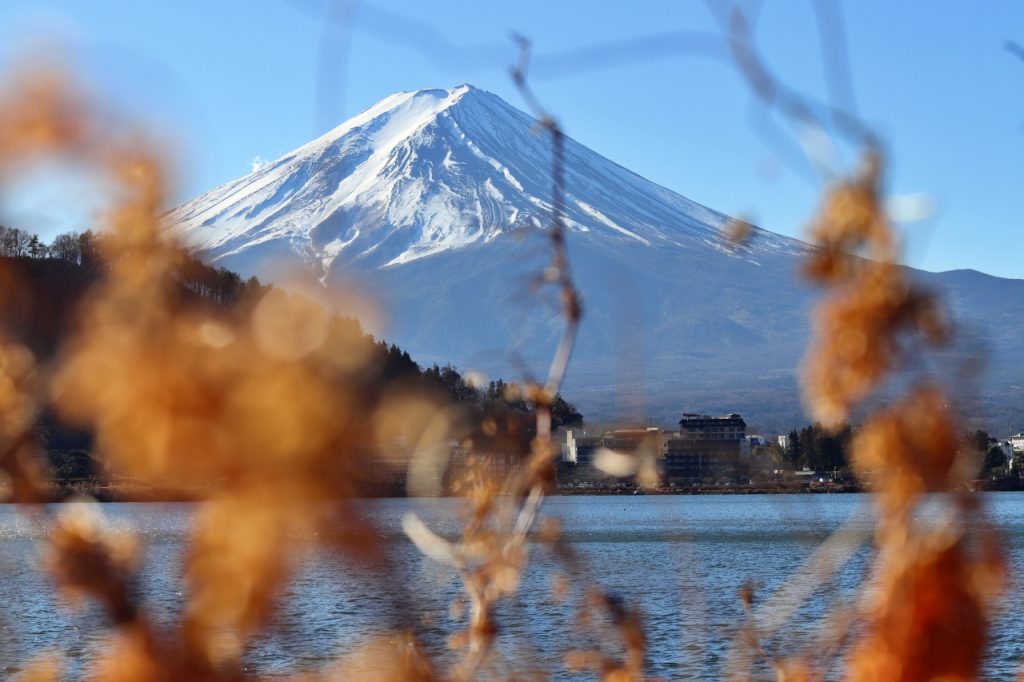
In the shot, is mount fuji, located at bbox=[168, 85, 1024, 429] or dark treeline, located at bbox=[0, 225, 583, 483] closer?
dark treeline, located at bbox=[0, 225, 583, 483]

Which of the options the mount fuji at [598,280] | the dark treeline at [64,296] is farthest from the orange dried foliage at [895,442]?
the mount fuji at [598,280]

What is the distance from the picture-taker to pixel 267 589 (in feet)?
2.98

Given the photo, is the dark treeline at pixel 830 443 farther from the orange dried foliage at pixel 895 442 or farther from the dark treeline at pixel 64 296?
the dark treeline at pixel 64 296

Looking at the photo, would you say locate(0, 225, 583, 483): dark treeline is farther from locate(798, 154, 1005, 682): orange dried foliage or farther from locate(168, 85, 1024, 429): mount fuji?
locate(168, 85, 1024, 429): mount fuji

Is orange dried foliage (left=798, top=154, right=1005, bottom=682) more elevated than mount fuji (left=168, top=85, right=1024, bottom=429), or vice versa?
mount fuji (left=168, top=85, right=1024, bottom=429)

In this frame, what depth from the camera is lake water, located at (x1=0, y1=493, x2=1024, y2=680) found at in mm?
1121

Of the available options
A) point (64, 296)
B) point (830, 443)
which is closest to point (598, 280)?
point (830, 443)

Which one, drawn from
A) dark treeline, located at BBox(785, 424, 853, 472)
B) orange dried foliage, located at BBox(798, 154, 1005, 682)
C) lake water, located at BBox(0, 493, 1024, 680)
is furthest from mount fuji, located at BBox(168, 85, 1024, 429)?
orange dried foliage, located at BBox(798, 154, 1005, 682)

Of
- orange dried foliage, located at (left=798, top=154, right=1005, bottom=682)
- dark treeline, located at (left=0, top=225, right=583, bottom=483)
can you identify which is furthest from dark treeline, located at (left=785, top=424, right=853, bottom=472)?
dark treeline, located at (left=0, top=225, right=583, bottom=483)

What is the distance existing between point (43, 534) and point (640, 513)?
82.6 meters

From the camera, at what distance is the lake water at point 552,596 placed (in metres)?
1.12

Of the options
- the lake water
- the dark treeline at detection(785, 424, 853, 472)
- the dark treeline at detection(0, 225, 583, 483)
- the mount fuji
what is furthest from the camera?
the mount fuji

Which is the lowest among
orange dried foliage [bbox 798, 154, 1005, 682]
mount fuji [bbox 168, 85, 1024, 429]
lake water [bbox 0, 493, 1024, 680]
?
lake water [bbox 0, 493, 1024, 680]

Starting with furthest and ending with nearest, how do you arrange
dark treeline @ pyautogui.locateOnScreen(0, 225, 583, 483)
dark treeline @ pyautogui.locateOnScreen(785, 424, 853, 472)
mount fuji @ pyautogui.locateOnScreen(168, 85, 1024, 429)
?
mount fuji @ pyautogui.locateOnScreen(168, 85, 1024, 429) < dark treeline @ pyautogui.locateOnScreen(785, 424, 853, 472) < dark treeline @ pyautogui.locateOnScreen(0, 225, 583, 483)
